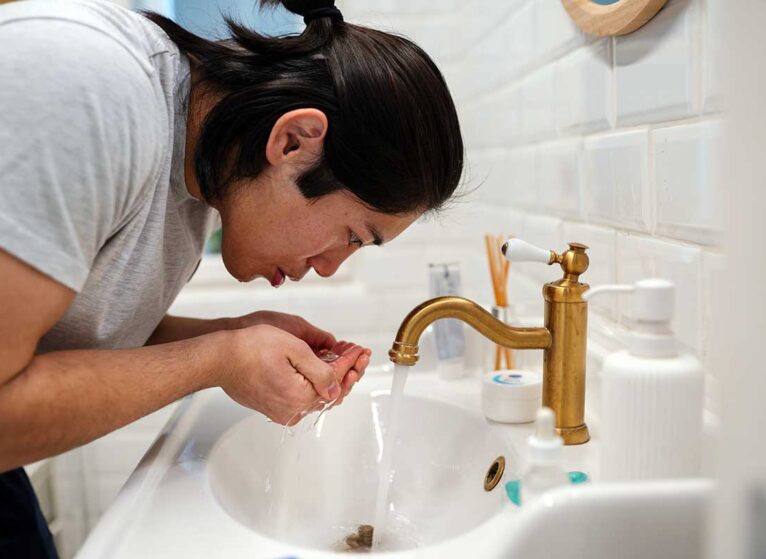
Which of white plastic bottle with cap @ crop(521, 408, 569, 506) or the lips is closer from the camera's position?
white plastic bottle with cap @ crop(521, 408, 569, 506)

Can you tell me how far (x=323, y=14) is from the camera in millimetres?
867

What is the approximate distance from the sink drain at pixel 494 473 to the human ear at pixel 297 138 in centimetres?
40

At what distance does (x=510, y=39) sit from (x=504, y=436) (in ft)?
2.49

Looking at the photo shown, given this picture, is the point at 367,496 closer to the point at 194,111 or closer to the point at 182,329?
the point at 182,329

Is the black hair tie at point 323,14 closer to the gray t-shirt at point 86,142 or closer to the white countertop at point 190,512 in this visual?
the gray t-shirt at point 86,142

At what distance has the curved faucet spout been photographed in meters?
0.77

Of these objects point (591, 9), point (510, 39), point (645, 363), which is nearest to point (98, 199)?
point (645, 363)

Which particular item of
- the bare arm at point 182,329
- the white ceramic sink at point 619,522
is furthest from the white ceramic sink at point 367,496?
the bare arm at point 182,329

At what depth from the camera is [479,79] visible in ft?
5.03

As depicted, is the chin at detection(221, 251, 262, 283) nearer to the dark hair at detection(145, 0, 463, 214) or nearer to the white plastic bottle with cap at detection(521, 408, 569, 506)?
the dark hair at detection(145, 0, 463, 214)

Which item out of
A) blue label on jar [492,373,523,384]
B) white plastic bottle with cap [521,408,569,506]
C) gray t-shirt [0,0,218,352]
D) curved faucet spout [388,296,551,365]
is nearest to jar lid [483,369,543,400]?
blue label on jar [492,373,523,384]

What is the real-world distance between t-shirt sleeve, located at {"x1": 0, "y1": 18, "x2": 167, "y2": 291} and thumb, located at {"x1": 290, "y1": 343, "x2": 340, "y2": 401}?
0.25 meters

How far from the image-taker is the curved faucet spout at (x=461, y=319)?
2.53ft

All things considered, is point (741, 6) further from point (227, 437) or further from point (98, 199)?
point (227, 437)
